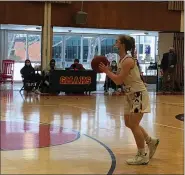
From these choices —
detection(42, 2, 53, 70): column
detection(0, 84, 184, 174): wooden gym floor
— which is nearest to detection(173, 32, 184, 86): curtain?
detection(42, 2, 53, 70): column

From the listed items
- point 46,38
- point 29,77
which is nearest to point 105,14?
point 46,38

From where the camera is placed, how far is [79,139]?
6191mm

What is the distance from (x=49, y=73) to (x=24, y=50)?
24.7 feet

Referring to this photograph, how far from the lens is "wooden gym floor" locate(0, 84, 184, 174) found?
14.9ft

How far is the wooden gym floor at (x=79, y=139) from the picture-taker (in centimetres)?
455

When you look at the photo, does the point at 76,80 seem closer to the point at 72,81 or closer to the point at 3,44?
the point at 72,81

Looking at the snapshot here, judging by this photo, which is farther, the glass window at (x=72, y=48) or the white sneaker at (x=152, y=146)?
the glass window at (x=72, y=48)

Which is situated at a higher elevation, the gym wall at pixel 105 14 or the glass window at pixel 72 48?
the gym wall at pixel 105 14

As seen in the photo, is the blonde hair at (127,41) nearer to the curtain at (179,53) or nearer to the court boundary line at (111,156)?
the court boundary line at (111,156)

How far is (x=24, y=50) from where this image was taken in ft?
68.1

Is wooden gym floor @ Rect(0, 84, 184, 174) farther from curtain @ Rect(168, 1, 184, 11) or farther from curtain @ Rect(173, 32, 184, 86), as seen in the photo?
curtain @ Rect(168, 1, 184, 11)

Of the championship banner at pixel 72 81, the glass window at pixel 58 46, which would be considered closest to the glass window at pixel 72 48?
the glass window at pixel 58 46

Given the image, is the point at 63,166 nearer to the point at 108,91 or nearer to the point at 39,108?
the point at 39,108

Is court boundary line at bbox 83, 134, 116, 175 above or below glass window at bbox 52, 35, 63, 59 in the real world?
below
